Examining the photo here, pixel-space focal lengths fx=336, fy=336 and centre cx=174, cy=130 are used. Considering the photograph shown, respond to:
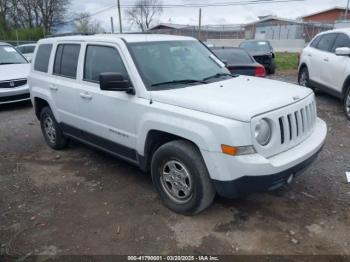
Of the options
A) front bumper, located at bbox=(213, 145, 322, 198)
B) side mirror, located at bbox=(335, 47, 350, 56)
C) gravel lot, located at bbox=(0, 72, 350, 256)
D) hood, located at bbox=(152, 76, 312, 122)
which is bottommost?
gravel lot, located at bbox=(0, 72, 350, 256)

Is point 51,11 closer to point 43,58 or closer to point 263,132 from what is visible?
point 43,58

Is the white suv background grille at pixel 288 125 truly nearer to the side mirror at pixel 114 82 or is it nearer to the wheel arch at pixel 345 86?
the side mirror at pixel 114 82

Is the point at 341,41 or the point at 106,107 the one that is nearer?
the point at 106,107

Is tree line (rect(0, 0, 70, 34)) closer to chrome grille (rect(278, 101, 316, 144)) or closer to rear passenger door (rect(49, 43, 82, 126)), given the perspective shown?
rear passenger door (rect(49, 43, 82, 126))

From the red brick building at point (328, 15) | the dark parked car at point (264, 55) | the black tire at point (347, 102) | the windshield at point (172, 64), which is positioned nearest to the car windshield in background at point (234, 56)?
the black tire at point (347, 102)

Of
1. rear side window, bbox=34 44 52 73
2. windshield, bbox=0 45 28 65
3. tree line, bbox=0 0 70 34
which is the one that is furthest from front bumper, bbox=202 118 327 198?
tree line, bbox=0 0 70 34

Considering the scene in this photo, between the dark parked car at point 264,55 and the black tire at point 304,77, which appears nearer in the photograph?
the black tire at point 304,77

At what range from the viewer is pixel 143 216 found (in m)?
3.75

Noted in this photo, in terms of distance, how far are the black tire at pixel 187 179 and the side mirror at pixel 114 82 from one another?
2.61 feet

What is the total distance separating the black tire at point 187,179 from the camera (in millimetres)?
3324

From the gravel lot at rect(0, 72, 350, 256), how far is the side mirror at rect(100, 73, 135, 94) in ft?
4.54

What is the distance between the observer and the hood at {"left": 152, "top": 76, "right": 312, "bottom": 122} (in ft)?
10.1

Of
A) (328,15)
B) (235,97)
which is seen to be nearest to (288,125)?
(235,97)

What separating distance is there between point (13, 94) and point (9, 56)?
6.18 feet
